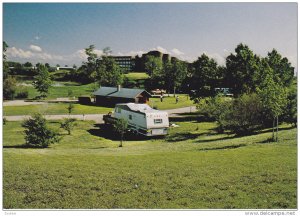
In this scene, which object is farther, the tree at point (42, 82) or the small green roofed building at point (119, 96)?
the small green roofed building at point (119, 96)

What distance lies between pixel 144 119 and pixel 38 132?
6983 mm

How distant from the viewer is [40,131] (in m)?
17.8

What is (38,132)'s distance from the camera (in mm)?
17719

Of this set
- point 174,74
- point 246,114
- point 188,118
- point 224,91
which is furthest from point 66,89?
point 224,91

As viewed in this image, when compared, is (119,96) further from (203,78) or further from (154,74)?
(203,78)

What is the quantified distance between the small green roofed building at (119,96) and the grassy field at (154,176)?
14.2ft

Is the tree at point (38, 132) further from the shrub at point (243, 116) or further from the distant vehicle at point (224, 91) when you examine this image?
the distant vehicle at point (224, 91)

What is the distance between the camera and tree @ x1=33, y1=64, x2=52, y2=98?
60.6 ft

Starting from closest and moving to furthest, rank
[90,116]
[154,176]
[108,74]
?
[154,176], [108,74], [90,116]

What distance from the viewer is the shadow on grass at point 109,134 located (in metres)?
21.8

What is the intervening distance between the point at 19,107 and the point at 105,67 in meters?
5.75

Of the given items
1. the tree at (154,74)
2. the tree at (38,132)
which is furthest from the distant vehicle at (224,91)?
the tree at (38,132)

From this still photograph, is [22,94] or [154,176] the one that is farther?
[22,94]

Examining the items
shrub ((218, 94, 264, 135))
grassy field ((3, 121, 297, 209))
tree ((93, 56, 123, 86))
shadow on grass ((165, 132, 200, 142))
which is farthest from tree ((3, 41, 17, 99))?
shrub ((218, 94, 264, 135))
